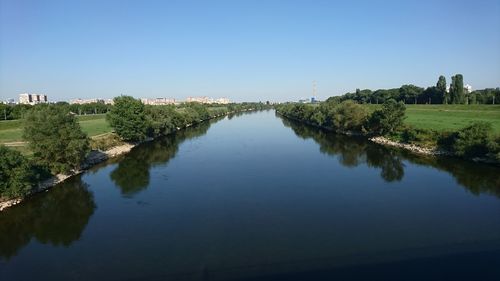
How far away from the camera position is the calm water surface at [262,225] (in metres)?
12.0

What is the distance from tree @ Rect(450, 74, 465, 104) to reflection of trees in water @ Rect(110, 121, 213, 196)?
46.7m

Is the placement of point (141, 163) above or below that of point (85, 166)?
below

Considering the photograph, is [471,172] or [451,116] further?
[451,116]

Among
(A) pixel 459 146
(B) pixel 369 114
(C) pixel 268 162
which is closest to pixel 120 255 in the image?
(C) pixel 268 162

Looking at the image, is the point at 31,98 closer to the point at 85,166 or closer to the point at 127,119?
the point at 127,119

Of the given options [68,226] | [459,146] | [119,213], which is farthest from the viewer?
[459,146]

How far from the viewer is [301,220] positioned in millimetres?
16359

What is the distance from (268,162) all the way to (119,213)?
1600cm

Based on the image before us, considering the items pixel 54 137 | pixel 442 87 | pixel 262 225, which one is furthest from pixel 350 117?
pixel 262 225

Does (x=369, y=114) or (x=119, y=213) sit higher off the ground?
(x=369, y=114)

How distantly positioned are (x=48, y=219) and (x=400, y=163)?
82.8 ft

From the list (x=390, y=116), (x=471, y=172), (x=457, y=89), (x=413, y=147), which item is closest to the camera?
(x=471, y=172)

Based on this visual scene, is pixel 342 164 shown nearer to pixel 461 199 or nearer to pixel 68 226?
pixel 461 199

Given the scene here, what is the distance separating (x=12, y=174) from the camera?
18.4 meters
